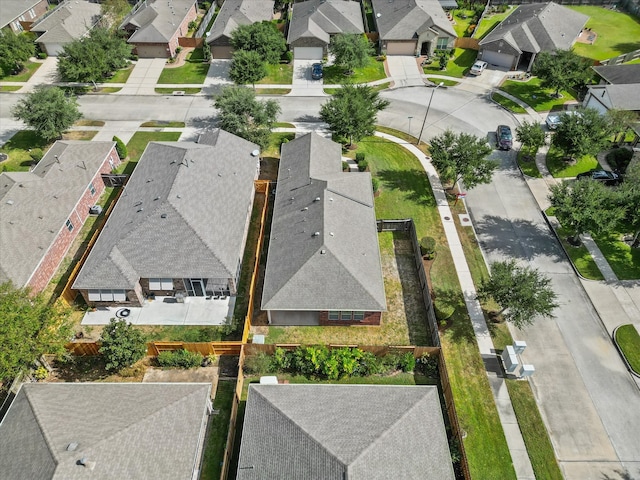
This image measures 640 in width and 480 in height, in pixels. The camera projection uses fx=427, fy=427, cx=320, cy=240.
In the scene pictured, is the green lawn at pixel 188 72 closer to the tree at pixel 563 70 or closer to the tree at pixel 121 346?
the tree at pixel 121 346

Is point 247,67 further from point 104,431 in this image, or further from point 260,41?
point 104,431

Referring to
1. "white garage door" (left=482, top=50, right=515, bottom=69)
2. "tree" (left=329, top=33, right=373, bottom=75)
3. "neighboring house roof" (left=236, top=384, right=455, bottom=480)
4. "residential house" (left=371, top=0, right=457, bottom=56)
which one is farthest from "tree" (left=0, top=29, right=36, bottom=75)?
"white garage door" (left=482, top=50, right=515, bottom=69)

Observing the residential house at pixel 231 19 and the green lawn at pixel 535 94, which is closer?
the green lawn at pixel 535 94

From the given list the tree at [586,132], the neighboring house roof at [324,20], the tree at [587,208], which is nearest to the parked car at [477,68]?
the neighboring house roof at [324,20]

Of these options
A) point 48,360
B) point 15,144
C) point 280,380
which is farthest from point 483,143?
point 15,144

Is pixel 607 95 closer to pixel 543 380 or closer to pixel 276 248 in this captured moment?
pixel 543 380

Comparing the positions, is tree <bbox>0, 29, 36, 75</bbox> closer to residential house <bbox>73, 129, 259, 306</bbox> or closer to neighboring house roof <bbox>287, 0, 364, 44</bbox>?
neighboring house roof <bbox>287, 0, 364, 44</bbox>
